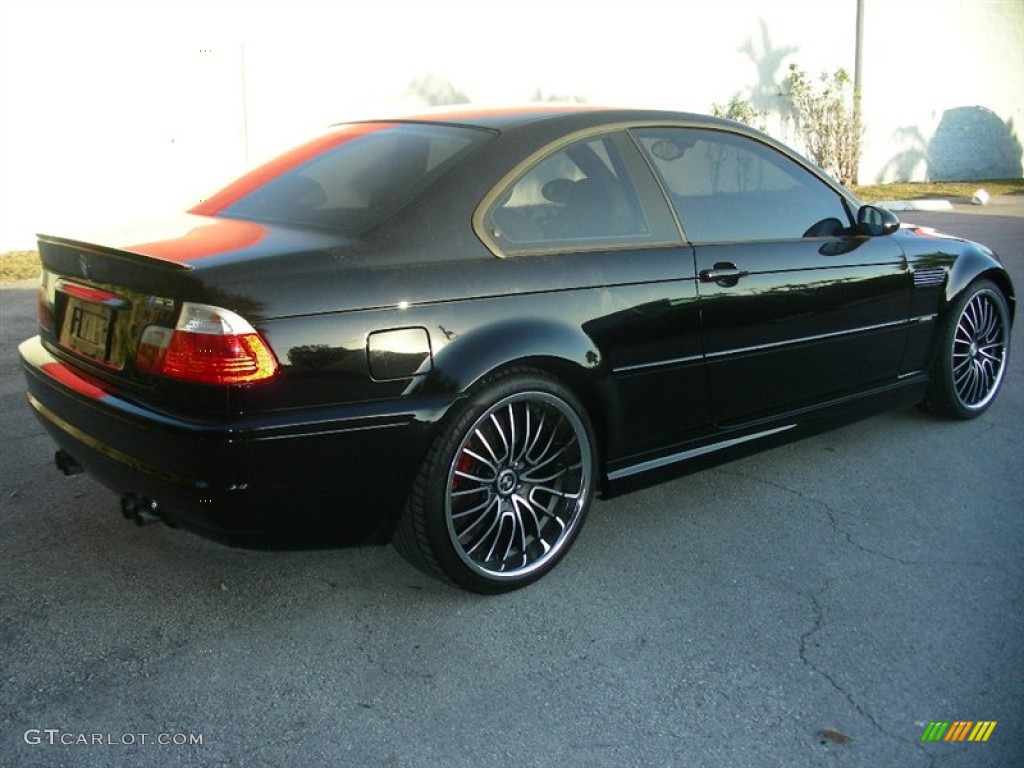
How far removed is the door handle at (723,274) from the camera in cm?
372

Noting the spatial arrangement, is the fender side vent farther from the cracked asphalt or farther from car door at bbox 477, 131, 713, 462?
car door at bbox 477, 131, 713, 462

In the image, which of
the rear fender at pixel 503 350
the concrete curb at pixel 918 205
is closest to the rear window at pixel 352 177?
the rear fender at pixel 503 350

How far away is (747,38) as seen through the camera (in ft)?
51.4

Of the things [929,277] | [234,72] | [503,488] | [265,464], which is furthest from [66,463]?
[234,72]

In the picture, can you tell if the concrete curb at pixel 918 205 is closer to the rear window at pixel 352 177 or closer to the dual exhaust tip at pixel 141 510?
the rear window at pixel 352 177

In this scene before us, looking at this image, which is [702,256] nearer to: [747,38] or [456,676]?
[456,676]

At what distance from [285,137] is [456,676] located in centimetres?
899

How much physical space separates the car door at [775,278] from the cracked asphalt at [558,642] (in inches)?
20.2

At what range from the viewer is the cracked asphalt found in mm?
2564

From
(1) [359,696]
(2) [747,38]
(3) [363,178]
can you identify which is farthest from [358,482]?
(2) [747,38]

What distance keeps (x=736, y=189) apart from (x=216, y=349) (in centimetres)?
231

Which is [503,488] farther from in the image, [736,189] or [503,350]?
[736,189]

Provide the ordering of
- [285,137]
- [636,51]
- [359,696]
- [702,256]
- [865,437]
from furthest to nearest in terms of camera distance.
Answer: [636,51]
[285,137]
[865,437]
[702,256]
[359,696]

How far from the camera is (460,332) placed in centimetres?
306
